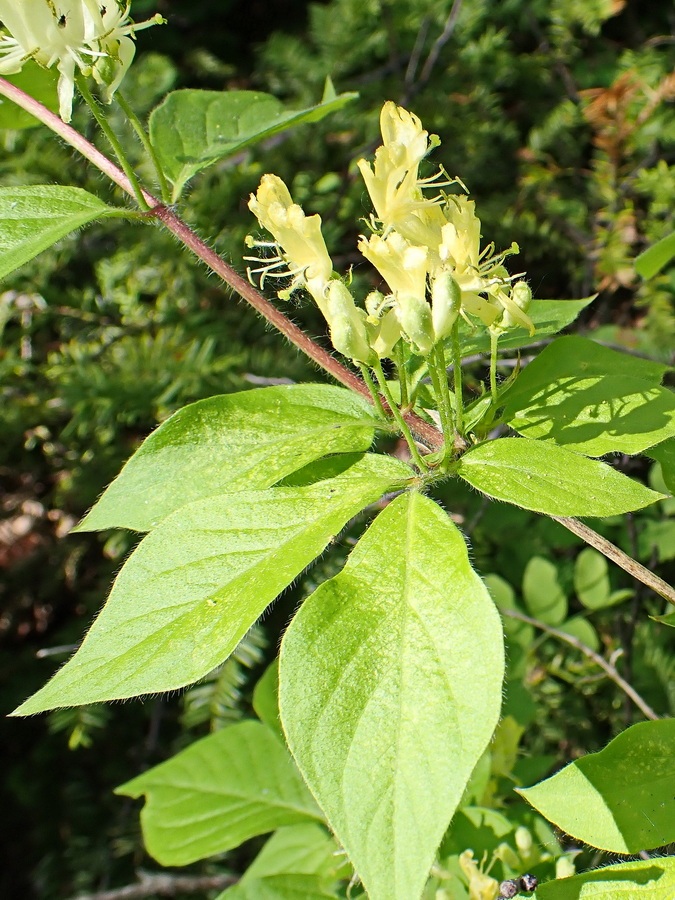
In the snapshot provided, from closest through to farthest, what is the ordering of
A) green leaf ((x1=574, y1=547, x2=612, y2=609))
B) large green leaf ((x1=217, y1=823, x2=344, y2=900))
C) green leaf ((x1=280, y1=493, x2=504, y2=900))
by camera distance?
green leaf ((x1=280, y1=493, x2=504, y2=900)) → large green leaf ((x1=217, y1=823, x2=344, y2=900)) → green leaf ((x1=574, y1=547, x2=612, y2=609))

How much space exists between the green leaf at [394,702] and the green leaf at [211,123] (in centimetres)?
52

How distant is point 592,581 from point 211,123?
3.78 ft

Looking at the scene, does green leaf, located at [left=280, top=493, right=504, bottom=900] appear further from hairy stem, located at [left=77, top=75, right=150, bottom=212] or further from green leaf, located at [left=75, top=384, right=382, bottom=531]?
hairy stem, located at [left=77, top=75, right=150, bottom=212]

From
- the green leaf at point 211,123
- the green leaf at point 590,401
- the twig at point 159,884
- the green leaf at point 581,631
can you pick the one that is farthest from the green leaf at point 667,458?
the twig at point 159,884

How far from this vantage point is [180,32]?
8.35 ft

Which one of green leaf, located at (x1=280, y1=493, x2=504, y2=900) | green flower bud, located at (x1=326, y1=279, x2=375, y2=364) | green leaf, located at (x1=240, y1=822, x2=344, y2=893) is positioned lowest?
green leaf, located at (x1=240, y1=822, x2=344, y2=893)

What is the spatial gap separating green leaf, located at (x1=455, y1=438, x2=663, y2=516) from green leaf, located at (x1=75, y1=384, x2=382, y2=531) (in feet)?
0.41

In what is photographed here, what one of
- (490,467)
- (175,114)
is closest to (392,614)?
(490,467)

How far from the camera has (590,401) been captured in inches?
30.2

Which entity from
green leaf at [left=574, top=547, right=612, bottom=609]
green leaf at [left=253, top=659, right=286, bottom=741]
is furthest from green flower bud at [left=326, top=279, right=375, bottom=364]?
green leaf at [left=574, top=547, right=612, bottom=609]

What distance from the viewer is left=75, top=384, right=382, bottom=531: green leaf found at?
760 millimetres

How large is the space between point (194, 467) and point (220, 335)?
1.14 metres

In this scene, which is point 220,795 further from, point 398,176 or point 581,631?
point 398,176

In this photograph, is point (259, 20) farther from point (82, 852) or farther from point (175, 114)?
point (82, 852)
